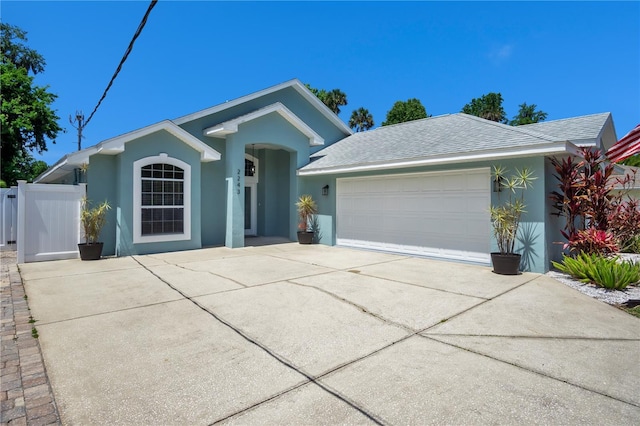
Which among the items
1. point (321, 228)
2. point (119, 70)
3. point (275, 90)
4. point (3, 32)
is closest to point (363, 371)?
point (119, 70)

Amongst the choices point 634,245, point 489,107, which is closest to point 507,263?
point 634,245

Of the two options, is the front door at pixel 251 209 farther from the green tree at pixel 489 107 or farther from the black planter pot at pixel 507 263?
the green tree at pixel 489 107

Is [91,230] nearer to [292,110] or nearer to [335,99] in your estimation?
[292,110]

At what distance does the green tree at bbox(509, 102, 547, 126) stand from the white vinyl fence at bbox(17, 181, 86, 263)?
52.9 meters

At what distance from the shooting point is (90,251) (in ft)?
30.2

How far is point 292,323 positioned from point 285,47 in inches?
615

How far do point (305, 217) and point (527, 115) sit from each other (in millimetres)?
50653

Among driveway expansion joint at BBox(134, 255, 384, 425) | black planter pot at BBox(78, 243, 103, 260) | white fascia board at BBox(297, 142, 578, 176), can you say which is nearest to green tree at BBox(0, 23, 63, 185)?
black planter pot at BBox(78, 243, 103, 260)

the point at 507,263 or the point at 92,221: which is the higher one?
the point at 92,221

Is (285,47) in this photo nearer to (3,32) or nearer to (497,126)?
(497,126)

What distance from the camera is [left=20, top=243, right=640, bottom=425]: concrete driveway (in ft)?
8.61

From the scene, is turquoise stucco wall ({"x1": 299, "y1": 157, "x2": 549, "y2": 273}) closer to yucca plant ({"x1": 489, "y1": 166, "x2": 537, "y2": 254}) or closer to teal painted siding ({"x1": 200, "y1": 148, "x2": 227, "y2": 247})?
yucca plant ({"x1": 489, "y1": 166, "x2": 537, "y2": 254})

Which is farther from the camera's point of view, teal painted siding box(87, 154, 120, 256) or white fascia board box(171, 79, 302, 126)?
white fascia board box(171, 79, 302, 126)

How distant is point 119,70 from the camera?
7418 mm
